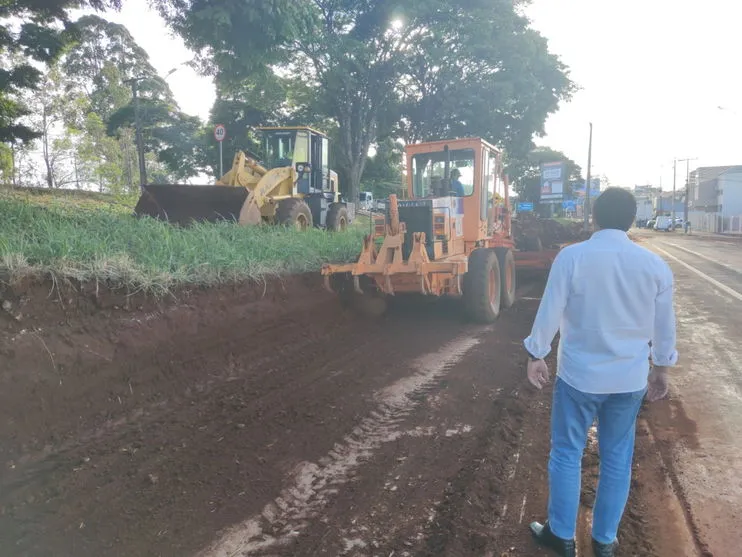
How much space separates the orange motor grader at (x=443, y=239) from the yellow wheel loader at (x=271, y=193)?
10.0 feet

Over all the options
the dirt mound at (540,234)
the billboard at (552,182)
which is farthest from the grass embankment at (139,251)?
the billboard at (552,182)

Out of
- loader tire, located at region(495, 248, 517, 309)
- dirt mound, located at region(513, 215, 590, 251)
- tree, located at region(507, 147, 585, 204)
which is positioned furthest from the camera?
tree, located at region(507, 147, 585, 204)

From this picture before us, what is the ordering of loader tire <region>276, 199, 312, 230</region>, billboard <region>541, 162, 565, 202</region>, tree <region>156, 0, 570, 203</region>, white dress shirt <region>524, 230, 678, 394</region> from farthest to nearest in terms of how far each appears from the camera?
billboard <region>541, 162, 565, 202</region>, tree <region>156, 0, 570, 203</region>, loader tire <region>276, 199, 312, 230</region>, white dress shirt <region>524, 230, 678, 394</region>

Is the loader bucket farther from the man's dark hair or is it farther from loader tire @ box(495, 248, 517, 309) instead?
the man's dark hair

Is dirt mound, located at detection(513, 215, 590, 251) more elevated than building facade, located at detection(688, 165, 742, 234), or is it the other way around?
building facade, located at detection(688, 165, 742, 234)

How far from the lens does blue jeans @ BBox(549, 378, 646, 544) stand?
2.69 meters

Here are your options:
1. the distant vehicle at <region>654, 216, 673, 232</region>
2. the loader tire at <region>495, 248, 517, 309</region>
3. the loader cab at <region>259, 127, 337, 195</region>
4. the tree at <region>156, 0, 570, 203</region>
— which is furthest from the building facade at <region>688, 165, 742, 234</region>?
the loader tire at <region>495, 248, 517, 309</region>

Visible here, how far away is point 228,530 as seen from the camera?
2949 millimetres

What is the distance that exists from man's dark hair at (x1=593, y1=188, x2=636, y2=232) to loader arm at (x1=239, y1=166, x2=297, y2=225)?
324 inches

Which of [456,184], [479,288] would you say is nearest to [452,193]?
[456,184]

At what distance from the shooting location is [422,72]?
75.4 feet

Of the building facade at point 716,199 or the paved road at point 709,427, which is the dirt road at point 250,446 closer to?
the paved road at point 709,427

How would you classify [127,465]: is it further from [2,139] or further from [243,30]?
[2,139]

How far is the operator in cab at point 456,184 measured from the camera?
906 cm
